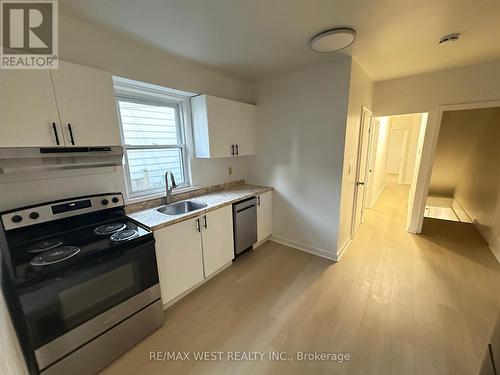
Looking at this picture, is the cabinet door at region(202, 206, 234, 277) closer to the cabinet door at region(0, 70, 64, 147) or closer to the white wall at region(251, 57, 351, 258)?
the white wall at region(251, 57, 351, 258)

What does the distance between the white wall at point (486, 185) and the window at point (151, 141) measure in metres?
4.44

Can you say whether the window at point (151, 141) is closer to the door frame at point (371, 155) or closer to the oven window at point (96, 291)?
the oven window at point (96, 291)

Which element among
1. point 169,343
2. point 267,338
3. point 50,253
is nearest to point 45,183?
point 50,253

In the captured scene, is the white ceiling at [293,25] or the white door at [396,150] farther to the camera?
the white door at [396,150]

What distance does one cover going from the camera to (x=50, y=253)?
1294 mm

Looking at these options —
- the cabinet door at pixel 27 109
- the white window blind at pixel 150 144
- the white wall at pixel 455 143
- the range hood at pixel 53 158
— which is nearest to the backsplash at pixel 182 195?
the white window blind at pixel 150 144

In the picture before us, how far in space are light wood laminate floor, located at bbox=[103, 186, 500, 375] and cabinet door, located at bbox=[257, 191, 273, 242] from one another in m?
0.31

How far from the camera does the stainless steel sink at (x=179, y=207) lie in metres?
2.24

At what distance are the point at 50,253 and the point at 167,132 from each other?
1653mm

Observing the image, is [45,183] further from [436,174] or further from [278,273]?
[436,174]

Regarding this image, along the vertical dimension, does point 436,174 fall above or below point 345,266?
above

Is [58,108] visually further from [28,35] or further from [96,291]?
[96,291]

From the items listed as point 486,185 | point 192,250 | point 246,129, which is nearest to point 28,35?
point 192,250

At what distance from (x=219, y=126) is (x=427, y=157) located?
323 centimetres
